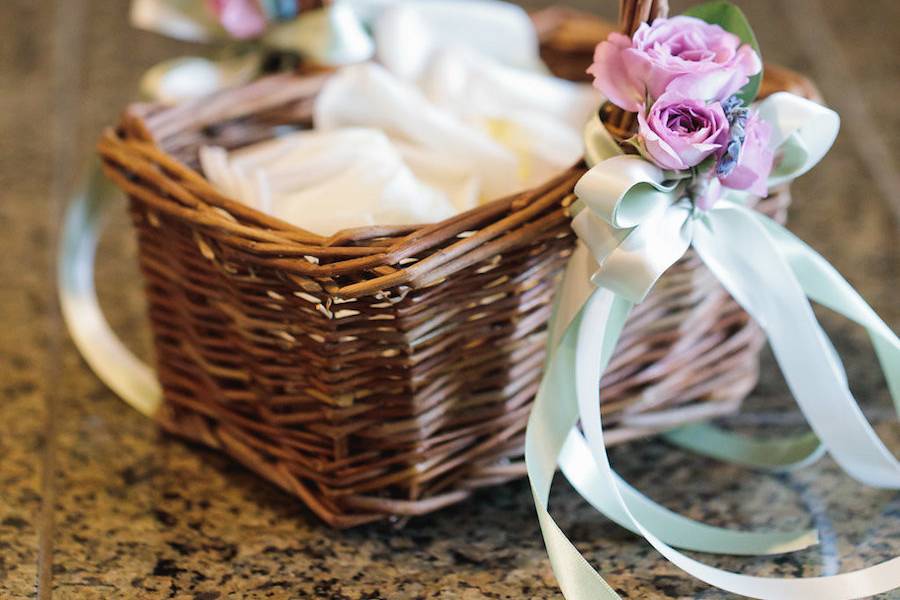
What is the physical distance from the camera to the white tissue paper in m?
0.70

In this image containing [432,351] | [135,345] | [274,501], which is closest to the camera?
[432,351]

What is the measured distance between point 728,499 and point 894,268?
0.33 meters

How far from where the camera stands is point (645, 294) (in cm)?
58

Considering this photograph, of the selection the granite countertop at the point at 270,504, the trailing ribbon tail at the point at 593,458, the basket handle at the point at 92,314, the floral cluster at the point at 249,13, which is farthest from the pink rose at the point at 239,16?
the trailing ribbon tail at the point at 593,458

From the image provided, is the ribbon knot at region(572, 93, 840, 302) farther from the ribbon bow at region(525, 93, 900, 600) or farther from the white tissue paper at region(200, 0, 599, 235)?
the white tissue paper at region(200, 0, 599, 235)

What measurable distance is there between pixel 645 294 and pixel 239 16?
1.36ft

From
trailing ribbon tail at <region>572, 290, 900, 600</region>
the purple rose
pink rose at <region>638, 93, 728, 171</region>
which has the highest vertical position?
pink rose at <region>638, 93, 728, 171</region>

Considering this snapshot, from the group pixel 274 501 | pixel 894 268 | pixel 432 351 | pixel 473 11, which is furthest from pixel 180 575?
pixel 894 268

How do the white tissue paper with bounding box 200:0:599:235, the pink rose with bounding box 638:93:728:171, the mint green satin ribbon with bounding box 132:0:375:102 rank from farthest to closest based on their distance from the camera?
the mint green satin ribbon with bounding box 132:0:375:102
the white tissue paper with bounding box 200:0:599:235
the pink rose with bounding box 638:93:728:171

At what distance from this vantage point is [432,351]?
2.06 ft

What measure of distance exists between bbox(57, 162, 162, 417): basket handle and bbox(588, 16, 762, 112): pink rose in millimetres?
401

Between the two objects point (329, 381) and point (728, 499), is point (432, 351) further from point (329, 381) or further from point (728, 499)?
point (728, 499)

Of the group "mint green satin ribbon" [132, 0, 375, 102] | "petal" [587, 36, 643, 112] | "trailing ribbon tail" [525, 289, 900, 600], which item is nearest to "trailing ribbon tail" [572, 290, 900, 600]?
"trailing ribbon tail" [525, 289, 900, 600]

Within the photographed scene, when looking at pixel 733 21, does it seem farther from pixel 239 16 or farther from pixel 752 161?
pixel 239 16
